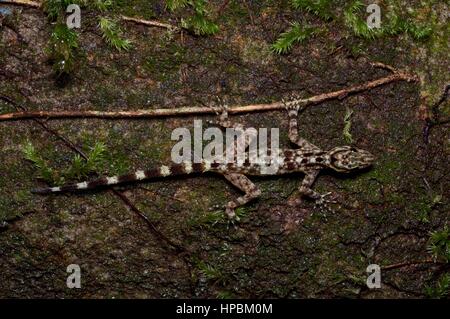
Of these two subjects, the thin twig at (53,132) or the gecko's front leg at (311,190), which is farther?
the gecko's front leg at (311,190)

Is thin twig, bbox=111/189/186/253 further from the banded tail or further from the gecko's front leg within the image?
the gecko's front leg

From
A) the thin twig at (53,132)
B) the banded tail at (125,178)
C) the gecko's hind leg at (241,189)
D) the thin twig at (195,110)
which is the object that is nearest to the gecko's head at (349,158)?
the thin twig at (195,110)

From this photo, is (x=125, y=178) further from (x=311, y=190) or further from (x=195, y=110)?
(x=311, y=190)

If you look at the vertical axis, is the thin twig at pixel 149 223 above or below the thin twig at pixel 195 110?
below

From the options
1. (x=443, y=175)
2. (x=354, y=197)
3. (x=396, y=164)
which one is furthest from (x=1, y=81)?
(x=443, y=175)

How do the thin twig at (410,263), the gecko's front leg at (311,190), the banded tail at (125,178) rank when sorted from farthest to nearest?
the thin twig at (410,263) < the gecko's front leg at (311,190) < the banded tail at (125,178)

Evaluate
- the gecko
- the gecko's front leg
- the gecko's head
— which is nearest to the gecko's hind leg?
the gecko

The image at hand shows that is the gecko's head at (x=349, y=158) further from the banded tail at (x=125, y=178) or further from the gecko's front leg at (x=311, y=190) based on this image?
the banded tail at (x=125, y=178)

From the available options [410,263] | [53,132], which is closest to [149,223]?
[53,132]

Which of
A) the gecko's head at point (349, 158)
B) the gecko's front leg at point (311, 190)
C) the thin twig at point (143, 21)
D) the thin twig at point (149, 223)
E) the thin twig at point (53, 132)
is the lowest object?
the thin twig at point (149, 223)
